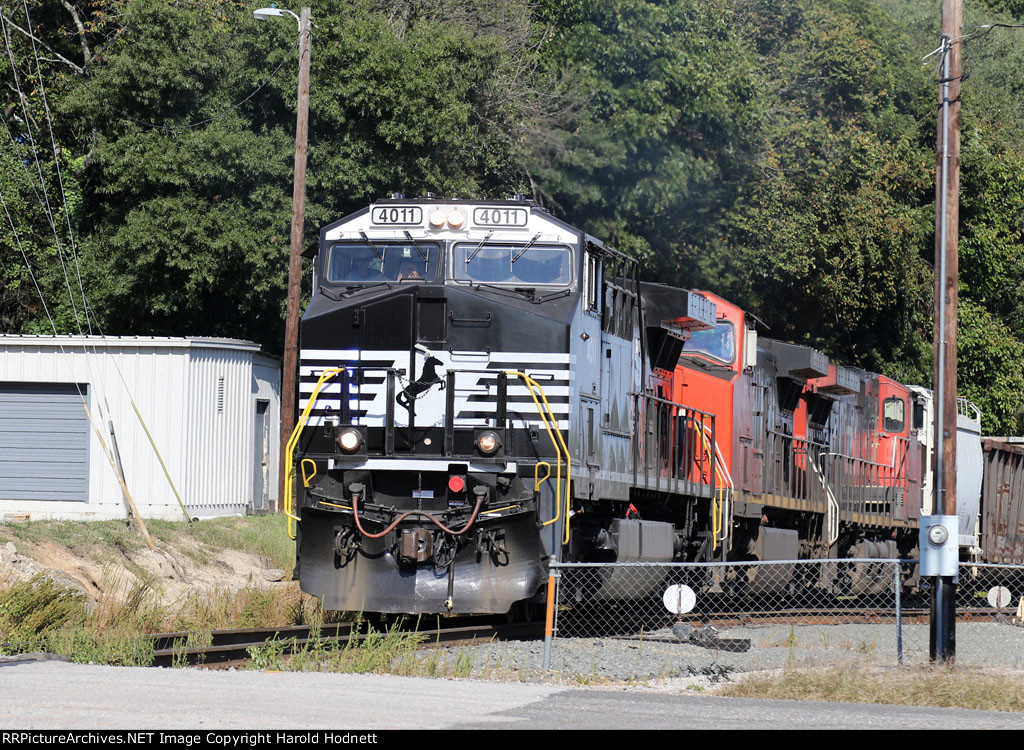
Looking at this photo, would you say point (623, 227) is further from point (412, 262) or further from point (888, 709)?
point (888, 709)

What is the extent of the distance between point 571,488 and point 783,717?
17.5ft

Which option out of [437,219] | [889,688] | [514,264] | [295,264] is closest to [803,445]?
[295,264]

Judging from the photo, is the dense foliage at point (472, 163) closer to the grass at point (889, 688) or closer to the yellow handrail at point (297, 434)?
the yellow handrail at point (297, 434)

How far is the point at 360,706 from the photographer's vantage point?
28.5 ft

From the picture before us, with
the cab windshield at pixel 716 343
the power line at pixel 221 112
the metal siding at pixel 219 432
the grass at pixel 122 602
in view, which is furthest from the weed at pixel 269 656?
the power line at pixel 221 112

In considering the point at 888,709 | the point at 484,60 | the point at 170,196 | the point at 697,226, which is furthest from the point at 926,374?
the point at 888,709

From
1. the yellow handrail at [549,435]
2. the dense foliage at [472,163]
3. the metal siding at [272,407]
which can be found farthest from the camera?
the dense foliage at [472,163]

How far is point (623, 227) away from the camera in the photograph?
35.2m

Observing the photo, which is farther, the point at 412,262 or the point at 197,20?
the point at 197,20

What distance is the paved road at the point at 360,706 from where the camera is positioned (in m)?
7.89

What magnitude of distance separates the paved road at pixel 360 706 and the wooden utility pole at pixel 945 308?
11.7ft

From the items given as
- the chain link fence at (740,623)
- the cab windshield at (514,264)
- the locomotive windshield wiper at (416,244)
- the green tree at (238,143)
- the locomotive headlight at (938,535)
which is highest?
the green tree at (238,143)

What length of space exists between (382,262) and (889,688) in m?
6.87

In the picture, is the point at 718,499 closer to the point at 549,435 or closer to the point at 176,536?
the point at 549,435
